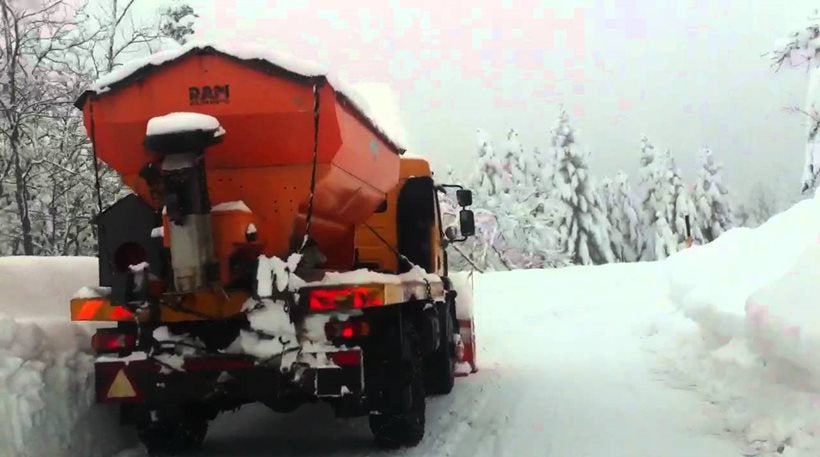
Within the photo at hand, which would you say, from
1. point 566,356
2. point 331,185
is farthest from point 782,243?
point 331,185

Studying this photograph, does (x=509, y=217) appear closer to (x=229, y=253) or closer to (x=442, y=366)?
(x=442, y=366)

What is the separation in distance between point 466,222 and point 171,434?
543cm

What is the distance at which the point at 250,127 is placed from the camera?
19.8 feet

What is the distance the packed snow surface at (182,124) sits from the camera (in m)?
5.63

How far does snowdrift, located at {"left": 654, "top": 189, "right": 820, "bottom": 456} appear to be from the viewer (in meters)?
6.41

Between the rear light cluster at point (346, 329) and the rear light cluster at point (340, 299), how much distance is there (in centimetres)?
17

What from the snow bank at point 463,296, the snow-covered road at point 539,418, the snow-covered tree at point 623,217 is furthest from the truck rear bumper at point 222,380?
the snow-covered tree at point 623,217

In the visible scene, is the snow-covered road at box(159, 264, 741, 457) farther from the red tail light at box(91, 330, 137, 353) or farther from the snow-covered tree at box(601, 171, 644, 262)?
the snow-covered tree at box(601, 171, 644, 262)

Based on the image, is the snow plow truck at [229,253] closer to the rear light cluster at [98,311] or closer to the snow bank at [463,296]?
the rear light cluster at [98,311]

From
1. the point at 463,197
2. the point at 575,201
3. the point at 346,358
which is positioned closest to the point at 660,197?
the point at 575,201

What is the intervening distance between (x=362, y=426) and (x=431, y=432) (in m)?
0.84

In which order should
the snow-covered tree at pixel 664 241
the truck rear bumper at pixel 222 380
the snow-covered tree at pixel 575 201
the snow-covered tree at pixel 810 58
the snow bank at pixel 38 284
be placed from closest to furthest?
the truck rear bumper at pixel 222 380 < the snow bank at pixel 38 284 < the snow-covered tree at pixel 810 58 < the snow-covered tree at pixel 575 201 < the snow-covered tree at pixel 664 241

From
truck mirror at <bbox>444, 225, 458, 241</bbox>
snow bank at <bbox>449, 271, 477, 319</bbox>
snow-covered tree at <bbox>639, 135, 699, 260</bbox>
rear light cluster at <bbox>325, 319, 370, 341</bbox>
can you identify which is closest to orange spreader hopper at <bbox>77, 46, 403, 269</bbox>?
rear light cluster at <bbox>325, 319, 370, 341</bbox>

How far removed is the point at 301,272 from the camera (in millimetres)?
6070
